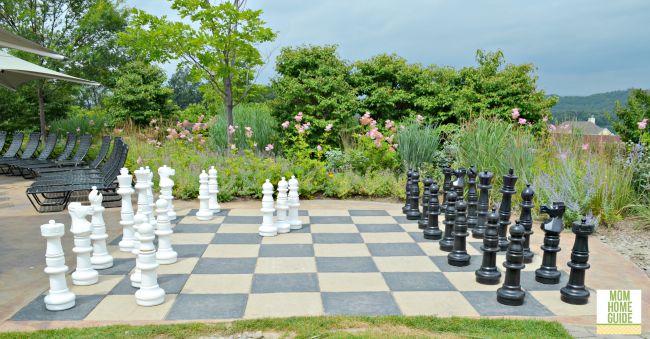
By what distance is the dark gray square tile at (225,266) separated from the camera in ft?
13.7

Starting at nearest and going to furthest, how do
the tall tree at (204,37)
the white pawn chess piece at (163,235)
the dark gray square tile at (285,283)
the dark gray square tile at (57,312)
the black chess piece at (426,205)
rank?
the dark gray square tile at (57,312), the dark gray square tile at (285,283), the white pawn chess piece at (163,235), the black chess piece at (426,205), the tall tree at (204,37)

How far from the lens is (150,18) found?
429 inches

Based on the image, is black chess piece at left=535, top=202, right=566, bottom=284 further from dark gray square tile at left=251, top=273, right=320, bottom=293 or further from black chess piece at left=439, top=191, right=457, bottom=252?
dark gray square tile at left=251, top=273, right=320, bottom=293

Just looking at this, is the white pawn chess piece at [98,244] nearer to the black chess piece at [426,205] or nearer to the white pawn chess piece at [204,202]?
the white pawn chess piece at [204,202]

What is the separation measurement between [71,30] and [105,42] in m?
1.45

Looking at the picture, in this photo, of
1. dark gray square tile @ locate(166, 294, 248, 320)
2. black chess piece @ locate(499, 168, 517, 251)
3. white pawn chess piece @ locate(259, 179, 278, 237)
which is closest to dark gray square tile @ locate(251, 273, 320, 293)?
dark gray square tile @ locate(166, 294, 248, 320)

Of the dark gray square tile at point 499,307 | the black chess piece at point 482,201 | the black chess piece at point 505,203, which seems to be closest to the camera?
the dark gray square tile at point 499,307

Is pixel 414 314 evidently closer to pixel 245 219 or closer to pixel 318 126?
pixel 245 219

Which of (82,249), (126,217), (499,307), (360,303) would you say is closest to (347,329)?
(360,303)

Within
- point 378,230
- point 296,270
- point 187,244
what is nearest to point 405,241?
point 378,230

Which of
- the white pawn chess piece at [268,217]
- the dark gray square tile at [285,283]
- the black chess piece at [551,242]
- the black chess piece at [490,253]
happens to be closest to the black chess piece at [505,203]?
the black chess piece at [551,242]

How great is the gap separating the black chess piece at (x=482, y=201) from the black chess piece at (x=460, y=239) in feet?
2.60

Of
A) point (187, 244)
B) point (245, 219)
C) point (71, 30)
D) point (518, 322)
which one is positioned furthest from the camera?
point (71, 30)

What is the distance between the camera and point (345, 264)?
4.40 metres
